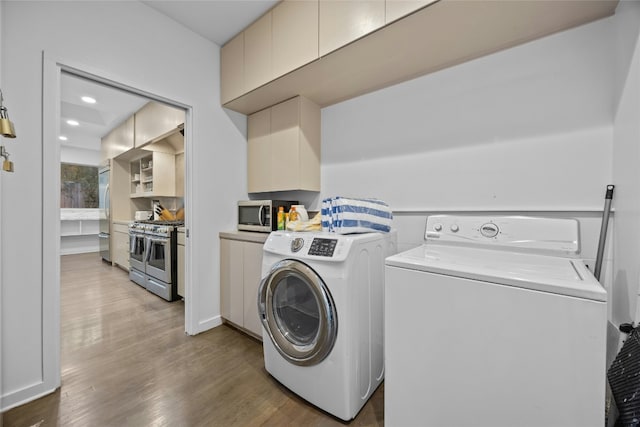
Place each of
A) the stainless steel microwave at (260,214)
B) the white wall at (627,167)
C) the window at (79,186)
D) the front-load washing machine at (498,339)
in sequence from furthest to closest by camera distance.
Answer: the window at (79,186)
the stainless steel microwave at (260,214)
the white wall at (627,167)
the front-load washing machine at (498,339)

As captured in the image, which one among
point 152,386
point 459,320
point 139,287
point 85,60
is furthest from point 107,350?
point 459,320

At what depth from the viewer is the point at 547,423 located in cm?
82

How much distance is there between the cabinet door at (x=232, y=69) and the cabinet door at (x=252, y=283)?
1361 millimetres

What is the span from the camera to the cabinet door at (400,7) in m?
1.23

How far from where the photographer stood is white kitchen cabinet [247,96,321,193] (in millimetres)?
2207

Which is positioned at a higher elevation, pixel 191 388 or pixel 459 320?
pixel 459 320

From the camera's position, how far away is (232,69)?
229 cm

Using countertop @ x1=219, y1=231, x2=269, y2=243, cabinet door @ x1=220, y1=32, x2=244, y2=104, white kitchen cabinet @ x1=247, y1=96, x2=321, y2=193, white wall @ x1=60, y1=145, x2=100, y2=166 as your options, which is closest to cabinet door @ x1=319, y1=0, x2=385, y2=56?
white kitchen cabinet @ x1=247, y1=96, x2=321, y2=193

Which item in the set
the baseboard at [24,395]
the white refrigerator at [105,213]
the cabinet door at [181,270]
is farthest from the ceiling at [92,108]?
the baseboard at [24,395]

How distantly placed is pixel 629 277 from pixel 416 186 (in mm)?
1102

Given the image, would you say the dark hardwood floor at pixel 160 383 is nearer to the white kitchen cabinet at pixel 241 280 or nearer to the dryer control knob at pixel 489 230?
the white kitchen cabinet at pixel 241 280

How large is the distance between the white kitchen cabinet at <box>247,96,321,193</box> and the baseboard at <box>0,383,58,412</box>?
75.4 inches

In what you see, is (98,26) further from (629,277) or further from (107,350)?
(629,277)

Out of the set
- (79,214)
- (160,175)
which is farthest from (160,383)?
(79,214)
